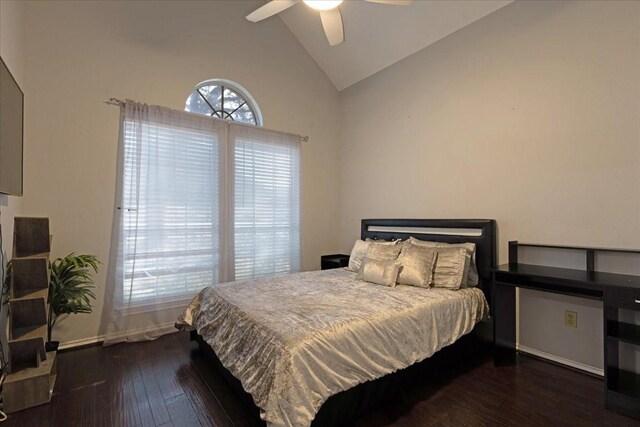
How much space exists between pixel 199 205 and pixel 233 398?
210 centimetres

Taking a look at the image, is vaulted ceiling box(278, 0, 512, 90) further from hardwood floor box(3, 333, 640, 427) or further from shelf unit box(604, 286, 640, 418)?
hardwood floor box(3, 333, 640, 427)

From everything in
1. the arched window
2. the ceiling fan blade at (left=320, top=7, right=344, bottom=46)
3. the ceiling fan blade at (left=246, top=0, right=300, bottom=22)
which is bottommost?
the arched window

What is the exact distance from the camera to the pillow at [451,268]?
104 inches

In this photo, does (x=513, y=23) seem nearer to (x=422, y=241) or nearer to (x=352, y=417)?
(x=422, y=241)

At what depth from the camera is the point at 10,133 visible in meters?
2.13

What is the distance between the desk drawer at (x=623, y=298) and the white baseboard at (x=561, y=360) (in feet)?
2.60

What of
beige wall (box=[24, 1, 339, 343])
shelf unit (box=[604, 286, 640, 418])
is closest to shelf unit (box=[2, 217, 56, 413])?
beige wall (box=[24, 1, 339, 343])

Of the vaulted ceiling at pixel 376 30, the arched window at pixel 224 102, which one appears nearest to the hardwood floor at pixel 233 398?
the arched window at pixel 224 102

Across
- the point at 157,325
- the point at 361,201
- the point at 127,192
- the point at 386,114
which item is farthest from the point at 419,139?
the point at 157,325

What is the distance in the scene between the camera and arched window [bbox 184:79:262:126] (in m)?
3.66

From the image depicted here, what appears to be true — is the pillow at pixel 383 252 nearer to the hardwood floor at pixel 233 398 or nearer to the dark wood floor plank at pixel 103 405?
the hardwood floor at pixel 233 398

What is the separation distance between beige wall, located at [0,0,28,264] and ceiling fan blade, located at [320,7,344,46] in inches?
89.1

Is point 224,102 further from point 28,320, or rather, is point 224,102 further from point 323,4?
point 28,320

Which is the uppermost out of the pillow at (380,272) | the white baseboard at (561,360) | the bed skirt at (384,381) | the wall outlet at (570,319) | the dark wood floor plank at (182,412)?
the pillow at (380,272)
